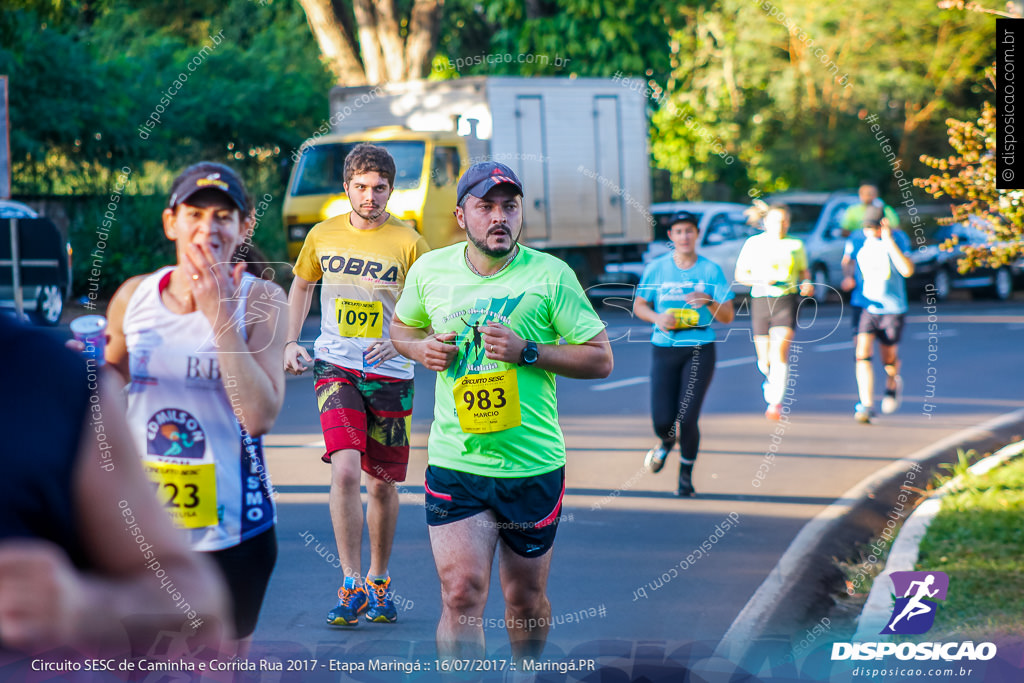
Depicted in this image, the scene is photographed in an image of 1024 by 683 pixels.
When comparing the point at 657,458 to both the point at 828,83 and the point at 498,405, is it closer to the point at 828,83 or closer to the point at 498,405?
the point at 498,405

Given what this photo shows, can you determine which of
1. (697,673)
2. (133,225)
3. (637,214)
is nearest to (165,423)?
(697,673)

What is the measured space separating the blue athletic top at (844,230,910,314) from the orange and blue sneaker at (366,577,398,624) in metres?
7.00

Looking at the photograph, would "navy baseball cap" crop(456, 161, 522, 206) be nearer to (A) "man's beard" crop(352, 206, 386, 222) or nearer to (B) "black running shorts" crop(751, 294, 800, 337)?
(A) "man's beard" crop(352, 206, 386, 222)

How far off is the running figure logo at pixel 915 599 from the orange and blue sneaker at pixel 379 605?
2.07 metres

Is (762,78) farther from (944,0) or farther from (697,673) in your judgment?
(697,673)

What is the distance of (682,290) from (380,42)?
16022mm

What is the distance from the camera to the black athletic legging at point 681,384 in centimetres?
776

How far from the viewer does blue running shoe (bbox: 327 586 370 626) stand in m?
5.35

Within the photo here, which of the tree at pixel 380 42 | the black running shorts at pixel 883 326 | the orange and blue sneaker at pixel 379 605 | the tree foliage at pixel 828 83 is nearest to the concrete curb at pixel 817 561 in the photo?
the black running shorts at pixel 883 326

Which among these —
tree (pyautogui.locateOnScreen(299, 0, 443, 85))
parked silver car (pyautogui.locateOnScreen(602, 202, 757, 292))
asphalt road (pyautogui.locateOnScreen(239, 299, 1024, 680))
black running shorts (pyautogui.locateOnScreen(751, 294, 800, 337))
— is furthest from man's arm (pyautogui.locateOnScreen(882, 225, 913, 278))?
tree (pyautogui.locateOnScreen(299, 0, 443, 85))

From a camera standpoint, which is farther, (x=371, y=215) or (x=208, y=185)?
(x=371, y=215)

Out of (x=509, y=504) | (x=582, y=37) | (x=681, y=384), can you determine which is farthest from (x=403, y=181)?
(x=509, y=504)

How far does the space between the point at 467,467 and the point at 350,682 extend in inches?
46.4

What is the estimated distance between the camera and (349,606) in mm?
5359
